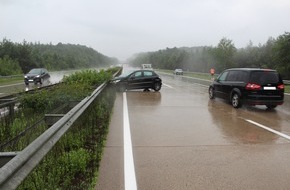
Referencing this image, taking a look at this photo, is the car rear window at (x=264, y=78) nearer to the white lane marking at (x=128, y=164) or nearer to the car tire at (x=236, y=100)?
the car tire at (x=236, y=100)

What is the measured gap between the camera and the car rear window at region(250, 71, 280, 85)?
44.7 feet

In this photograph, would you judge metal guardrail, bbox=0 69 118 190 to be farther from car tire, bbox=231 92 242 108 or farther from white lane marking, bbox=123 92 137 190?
car tire, bbox=231 92 242 108

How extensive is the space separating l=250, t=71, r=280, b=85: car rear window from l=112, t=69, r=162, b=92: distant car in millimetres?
10183

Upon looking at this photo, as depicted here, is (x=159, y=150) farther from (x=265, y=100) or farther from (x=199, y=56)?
(x=199, y=56)

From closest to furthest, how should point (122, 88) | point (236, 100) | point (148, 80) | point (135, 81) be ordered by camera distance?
point (236, 100) < point (122, 88) < point (135, 81) < point (148, 80)

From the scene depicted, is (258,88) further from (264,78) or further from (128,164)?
(128,164)

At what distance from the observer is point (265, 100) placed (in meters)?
13.5

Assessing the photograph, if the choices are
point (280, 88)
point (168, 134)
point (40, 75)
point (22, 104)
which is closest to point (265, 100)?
point (280, 88)

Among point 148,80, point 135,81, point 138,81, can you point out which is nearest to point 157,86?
point 148,80

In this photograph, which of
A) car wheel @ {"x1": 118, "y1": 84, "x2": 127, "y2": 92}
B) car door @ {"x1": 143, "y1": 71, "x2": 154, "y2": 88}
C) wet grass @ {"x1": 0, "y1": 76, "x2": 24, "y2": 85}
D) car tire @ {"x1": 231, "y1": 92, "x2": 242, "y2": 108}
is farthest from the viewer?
wet grass @ {"x1": 0, "y1": 76, "x2": 24, "y2": 85}

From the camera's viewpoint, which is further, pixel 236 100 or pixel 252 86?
pixel 236 100

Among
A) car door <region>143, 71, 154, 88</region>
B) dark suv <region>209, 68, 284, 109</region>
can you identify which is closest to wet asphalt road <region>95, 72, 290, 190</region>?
dark suv <region>209, 68, 284, 109</region>

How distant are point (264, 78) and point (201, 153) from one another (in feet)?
25.9

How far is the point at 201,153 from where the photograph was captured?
22.4 feet
